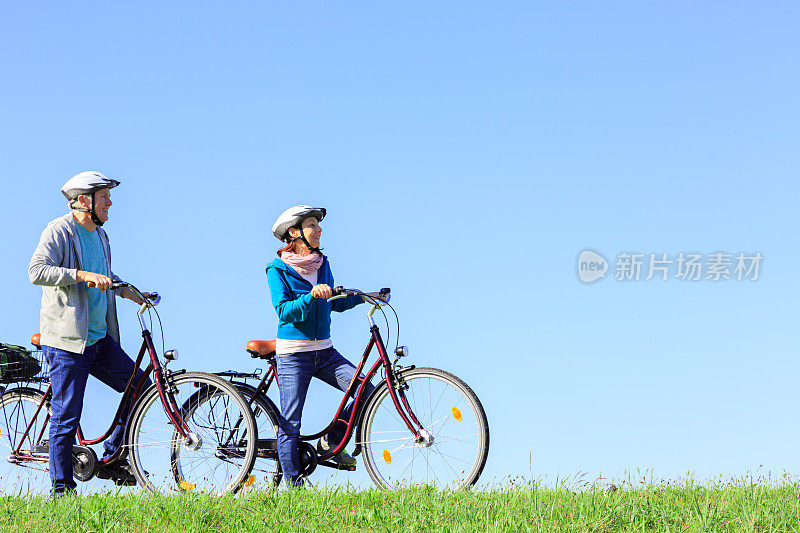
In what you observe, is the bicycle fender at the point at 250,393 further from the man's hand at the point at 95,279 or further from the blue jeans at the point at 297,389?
the man's hand at the point at 95,279

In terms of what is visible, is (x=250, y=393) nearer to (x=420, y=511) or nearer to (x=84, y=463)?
(x=84, y=463)

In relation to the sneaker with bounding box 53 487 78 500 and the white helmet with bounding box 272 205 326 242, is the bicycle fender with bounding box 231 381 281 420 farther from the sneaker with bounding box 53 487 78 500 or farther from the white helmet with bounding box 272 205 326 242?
the sneaker with bounding box 53 487 78 500

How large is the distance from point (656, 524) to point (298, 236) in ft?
12.4

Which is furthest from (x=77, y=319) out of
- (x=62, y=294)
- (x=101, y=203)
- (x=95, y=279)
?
(x=101, y=203)

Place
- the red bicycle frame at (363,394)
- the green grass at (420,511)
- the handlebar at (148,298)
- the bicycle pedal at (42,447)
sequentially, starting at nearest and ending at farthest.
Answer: the green grass at (420,511), the red bicycle frame at (363,394), the handlebar at (148,298), the bicycle pedal at (42,447)

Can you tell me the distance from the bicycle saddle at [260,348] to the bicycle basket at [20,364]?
2324 millimetres

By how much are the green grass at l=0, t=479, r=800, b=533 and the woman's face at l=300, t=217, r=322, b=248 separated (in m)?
2.17

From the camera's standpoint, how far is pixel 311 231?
7.88 meters

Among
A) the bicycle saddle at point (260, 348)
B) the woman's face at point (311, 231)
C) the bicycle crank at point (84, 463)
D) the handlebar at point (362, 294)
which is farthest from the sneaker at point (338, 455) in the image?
the bicycle crank at point (84, 463)

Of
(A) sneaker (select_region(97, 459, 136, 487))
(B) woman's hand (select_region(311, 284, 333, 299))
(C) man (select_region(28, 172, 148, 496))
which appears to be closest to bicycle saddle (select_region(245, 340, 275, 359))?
(B) woman's hand (select_region(311, 284, 333, 299))

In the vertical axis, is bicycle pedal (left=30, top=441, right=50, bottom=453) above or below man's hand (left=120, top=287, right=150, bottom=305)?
below

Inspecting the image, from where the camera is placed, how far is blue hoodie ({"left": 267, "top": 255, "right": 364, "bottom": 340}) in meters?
7.61

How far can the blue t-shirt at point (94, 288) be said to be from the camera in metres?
8.02

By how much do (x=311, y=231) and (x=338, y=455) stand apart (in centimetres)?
198
